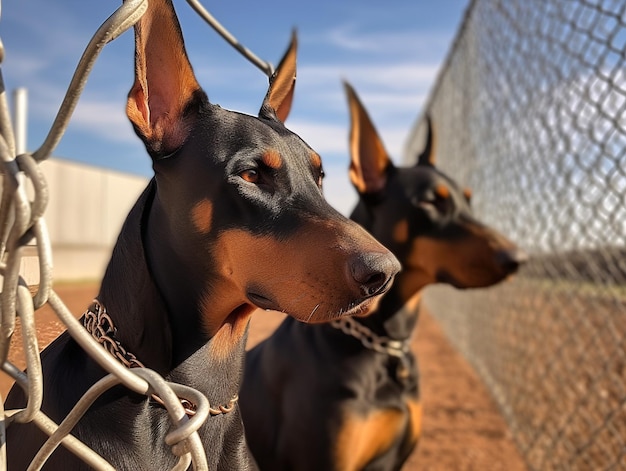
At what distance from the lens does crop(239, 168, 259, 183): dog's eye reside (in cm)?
154

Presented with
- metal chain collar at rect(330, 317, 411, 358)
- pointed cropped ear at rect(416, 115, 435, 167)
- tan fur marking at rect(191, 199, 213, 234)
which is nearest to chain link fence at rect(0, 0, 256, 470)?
tan fur marking at rect(191, 199, 213, 234)

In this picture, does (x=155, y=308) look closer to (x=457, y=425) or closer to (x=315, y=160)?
(x=315, y=160)

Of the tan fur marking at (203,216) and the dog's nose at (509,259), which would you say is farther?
the dog's nose at (509,259)

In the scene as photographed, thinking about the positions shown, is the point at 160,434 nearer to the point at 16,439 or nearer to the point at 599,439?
the point at 16,439

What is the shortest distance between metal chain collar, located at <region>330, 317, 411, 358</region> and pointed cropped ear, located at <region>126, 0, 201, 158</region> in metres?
1.59

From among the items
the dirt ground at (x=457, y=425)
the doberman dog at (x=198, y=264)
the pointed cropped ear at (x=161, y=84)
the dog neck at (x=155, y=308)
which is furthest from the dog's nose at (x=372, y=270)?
the dirt ground at (x=457, y=425)

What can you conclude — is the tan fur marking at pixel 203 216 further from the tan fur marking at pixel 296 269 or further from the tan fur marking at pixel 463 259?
the tan fur marking at pixel 463 259

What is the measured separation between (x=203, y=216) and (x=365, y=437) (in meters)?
1.66

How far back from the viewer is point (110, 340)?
4.74 ft

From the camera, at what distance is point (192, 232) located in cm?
151

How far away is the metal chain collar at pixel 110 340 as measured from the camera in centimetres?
142

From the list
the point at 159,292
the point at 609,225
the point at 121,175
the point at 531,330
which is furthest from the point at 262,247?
the point at 121,175

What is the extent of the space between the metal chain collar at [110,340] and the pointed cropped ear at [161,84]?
0.42 metres

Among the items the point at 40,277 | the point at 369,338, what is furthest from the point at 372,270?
the point at 369,338
